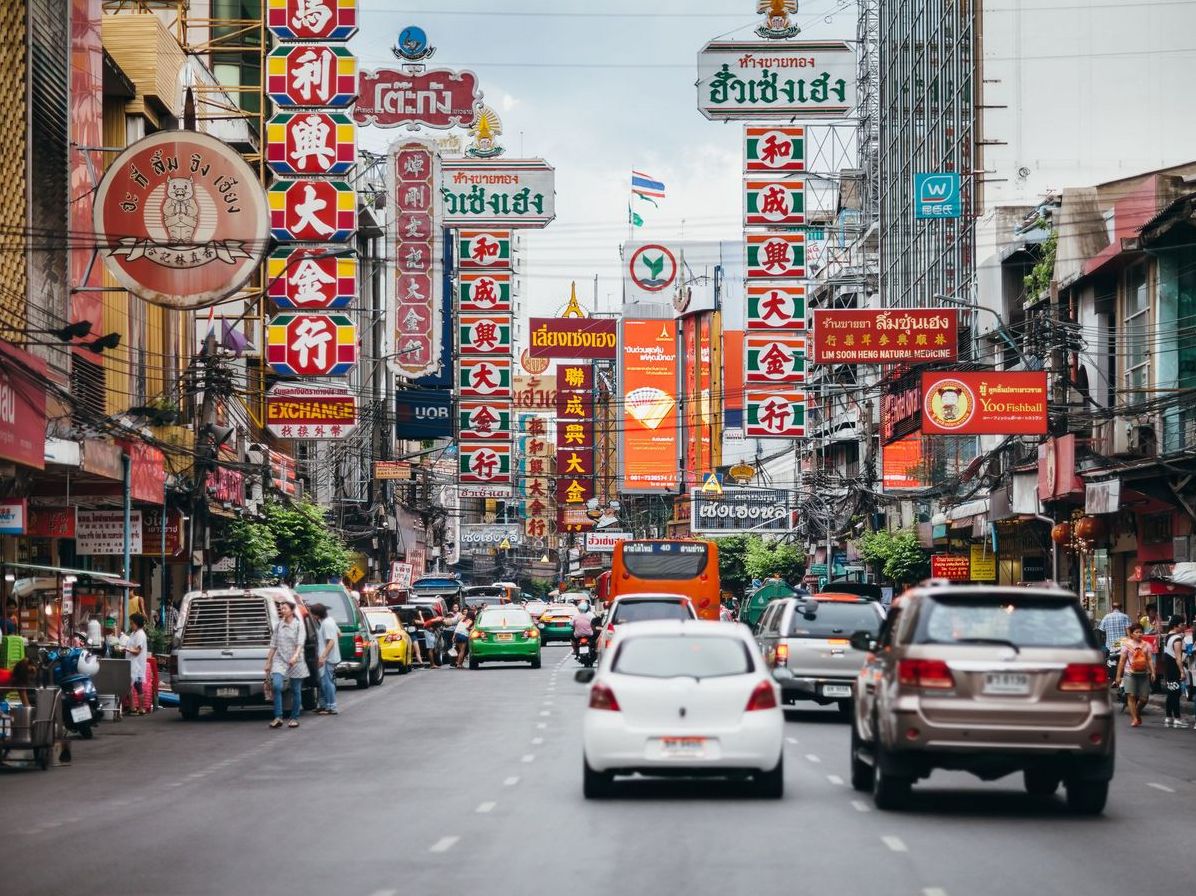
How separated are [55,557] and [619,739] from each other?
27179 millimetres

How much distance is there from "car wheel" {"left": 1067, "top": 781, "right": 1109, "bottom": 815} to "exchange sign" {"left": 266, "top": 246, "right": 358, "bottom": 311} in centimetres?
3017

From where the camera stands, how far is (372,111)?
200 feet

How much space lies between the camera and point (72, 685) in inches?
1006

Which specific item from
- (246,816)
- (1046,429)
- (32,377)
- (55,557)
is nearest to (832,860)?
(246,816)

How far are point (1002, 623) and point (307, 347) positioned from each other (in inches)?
1195

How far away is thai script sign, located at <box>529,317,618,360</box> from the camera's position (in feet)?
372

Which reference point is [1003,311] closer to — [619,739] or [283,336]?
[283,336]

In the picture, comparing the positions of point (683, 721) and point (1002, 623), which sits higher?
point (1002, 623)

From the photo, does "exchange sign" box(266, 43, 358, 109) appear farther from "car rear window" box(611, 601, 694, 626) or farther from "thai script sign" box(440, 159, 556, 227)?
"thai script sign" box(440, 159, 556, 227)

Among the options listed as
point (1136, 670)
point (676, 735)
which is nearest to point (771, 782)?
point (676, 735)

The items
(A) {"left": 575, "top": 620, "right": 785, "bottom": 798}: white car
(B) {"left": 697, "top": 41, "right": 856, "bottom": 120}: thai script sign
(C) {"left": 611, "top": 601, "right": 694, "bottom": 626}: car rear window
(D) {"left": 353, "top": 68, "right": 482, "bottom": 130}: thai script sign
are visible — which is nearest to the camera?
(A) {"left": 575, "top": 620, "right": 785, "bottom": 798}: white car

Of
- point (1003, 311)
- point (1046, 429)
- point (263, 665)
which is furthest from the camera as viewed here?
point (1003, 311)

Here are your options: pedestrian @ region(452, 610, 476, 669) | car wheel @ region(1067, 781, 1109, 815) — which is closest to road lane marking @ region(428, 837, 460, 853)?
car wheel @ region(1067, 781, 1109, 815)

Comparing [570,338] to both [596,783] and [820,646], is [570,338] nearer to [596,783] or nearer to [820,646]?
[820,646]
